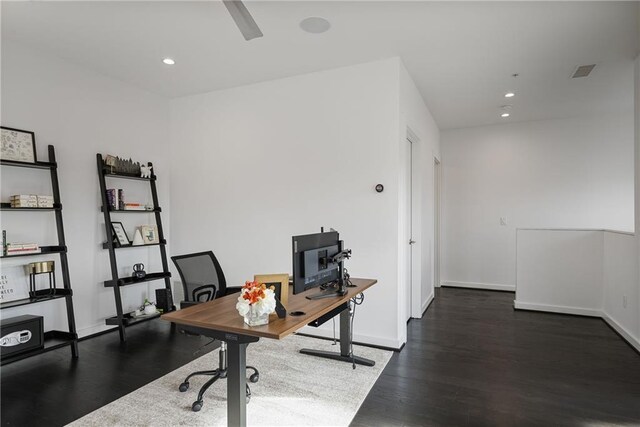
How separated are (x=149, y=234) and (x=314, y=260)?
9.39ft

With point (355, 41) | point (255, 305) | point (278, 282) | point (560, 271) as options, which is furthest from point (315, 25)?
point (560, 271)

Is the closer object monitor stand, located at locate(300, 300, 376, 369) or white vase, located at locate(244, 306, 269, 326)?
white vase, located at locate(244, 306, 269, 326)

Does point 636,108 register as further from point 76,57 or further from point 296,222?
point 76,57

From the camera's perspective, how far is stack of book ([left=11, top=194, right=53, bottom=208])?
10.1 feet

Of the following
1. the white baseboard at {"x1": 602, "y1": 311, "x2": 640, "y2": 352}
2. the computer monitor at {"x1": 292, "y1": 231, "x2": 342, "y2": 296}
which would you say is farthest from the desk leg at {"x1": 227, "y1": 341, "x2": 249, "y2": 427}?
the white baseboard at {"x1": 602, "y1": 311, "x2": 640, "y2": 352}

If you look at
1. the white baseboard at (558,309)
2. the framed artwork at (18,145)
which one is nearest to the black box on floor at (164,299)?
the framed artwork at (18,145)

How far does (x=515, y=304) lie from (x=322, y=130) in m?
3.63

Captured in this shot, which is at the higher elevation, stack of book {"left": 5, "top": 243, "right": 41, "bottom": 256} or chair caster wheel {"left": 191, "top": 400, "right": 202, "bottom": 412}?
stack of book {"left": 5, "top": 243, "right": 41, "bottom": 256}

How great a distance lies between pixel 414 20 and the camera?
2.77 metres

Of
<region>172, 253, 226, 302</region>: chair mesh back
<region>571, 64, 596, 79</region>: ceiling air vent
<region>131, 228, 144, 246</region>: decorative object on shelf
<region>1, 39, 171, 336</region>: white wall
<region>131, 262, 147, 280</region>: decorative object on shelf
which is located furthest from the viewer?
<region>131, 228, 144, 246</region>: decorative object on shelf

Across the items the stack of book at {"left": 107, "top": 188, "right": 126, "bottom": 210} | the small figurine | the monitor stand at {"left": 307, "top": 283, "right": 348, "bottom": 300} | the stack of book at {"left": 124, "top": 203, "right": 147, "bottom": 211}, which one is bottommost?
the monitor stand at {"left": 307, "top": 283, "right": 348, "bottom": 300}

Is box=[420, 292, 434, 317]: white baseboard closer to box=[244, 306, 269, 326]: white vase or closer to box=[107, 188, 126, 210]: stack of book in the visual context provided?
box=[244, 306, 269, 326]: white vase

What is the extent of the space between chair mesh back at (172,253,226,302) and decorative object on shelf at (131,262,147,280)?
1443 millimetres

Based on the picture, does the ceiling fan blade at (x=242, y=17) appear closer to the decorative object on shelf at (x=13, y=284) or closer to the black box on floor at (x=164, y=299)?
the decorative object on shelf at (x=13, y=284)
